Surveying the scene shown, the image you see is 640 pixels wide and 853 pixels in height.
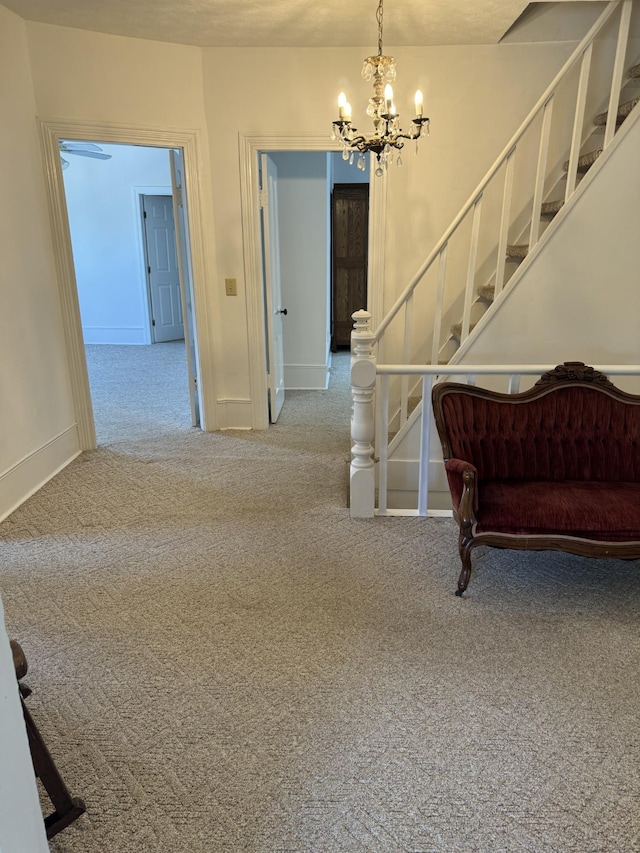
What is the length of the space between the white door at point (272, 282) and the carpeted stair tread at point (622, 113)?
233cm

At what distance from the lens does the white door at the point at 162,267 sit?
28.1 feet

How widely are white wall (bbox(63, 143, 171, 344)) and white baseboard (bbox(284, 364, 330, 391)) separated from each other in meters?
3.77

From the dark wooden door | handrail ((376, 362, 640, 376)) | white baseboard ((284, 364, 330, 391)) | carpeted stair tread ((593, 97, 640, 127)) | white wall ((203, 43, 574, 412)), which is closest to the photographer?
handrail ((376, 362, 640, 376))

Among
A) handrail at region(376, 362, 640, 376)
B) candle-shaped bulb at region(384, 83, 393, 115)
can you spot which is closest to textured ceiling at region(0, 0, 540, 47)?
candle-shaped bulb at region(384, 83, 393, 115)

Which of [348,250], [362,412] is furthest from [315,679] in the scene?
[348,250]

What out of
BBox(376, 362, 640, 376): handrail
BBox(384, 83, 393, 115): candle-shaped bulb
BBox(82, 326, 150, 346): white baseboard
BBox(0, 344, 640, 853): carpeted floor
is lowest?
BBox(0, 344, 640, 853): carpeted floor

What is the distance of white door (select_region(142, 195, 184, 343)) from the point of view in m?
8.55

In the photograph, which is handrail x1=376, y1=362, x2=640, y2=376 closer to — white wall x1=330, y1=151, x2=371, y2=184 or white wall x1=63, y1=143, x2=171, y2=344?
white wall x1=330, y1=151, x2=371, y2=184

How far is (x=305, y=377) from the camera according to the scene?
5.98 m

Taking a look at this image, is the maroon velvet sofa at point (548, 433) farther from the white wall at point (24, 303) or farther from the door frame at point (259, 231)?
the white wall at point (24, 303)

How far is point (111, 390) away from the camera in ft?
20.1

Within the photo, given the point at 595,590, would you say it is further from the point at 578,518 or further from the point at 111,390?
the point at 111,390

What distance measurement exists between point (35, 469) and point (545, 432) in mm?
3031

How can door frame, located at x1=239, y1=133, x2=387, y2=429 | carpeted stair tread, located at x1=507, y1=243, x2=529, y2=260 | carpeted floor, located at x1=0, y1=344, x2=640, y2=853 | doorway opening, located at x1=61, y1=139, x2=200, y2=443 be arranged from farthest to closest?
doorway opening, located at x1=61, y1=139, x2=200, y2=443, door frame, located at x1=239, y1=133, x2=387, y2=429, carpeted stair tread, located at x1=507, y1=243, x2=529, y2=260, carpeted floor, located at x1=0, y1=344, x2=640, y2=853
